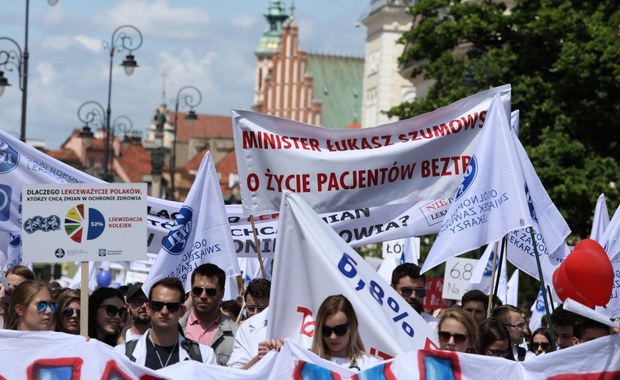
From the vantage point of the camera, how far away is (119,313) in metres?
9.04

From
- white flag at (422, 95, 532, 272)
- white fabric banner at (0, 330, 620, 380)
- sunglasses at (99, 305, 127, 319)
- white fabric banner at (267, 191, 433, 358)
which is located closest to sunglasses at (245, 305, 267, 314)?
white flag at (422, 95, 532, 272)

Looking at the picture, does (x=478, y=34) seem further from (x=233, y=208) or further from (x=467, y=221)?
(x=467, y=221)

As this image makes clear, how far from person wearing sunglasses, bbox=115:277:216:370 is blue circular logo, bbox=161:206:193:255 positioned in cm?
355

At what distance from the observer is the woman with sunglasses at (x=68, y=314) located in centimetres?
897

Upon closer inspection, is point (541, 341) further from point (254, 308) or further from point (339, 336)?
point (339, 336)

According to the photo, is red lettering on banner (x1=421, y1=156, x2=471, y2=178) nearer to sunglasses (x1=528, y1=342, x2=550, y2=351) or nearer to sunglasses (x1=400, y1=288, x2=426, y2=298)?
sunglasses (x1=400, y1=288, x2=426, y2=298)

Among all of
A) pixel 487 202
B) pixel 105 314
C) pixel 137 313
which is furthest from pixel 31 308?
pixel 487 202

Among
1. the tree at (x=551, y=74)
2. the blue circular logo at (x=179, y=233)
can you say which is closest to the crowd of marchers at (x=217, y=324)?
the blue circular logo at (x=179, y=233)

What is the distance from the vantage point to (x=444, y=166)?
33.8 ft

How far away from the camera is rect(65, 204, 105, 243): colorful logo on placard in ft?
26.5

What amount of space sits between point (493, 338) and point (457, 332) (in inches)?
26.3

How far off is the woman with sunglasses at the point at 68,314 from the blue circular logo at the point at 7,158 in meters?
3.16

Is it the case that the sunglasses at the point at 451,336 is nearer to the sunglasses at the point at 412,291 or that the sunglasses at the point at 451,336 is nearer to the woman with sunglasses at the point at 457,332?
the woman with sunglasses at the point at 457,332

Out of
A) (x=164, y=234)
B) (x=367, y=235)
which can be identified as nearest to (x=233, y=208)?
(x=164, y=234)
